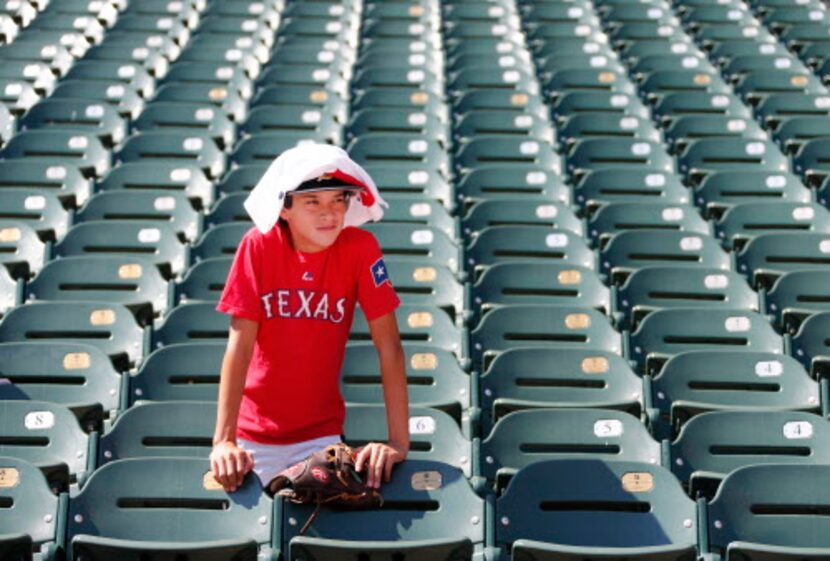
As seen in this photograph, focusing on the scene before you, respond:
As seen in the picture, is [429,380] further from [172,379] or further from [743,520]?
[743,520]

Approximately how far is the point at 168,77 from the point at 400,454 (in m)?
6.08

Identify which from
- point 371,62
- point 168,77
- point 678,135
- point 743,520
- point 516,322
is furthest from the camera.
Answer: point 371,62

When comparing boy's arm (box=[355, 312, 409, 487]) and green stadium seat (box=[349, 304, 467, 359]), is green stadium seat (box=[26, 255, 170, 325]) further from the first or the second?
boy's arm (box=[355, 312, 409, 487])

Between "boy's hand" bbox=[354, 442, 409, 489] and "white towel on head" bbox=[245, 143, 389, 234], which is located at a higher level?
"white towel on head" bbox=[245, 143, 389, 234]

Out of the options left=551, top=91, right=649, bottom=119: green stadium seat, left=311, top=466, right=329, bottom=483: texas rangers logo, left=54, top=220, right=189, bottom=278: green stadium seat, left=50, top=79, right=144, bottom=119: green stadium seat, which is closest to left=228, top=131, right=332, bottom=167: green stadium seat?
left=50, top=79, right=144, bottom=119: green stadium seat

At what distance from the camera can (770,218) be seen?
6.55 metres

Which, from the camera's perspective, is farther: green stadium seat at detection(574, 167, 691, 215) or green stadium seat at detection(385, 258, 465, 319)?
green stadium seat at detection(574, 167, 691, 215)

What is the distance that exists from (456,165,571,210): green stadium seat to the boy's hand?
375cm

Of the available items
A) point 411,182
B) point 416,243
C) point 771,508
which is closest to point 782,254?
point 416,243

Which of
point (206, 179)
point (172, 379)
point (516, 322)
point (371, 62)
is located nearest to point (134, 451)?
point (172, 379)

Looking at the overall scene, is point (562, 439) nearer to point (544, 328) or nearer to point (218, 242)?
point (544, 328)

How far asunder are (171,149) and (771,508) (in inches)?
187

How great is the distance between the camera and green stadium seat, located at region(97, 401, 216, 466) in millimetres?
4082

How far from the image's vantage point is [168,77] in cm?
890
